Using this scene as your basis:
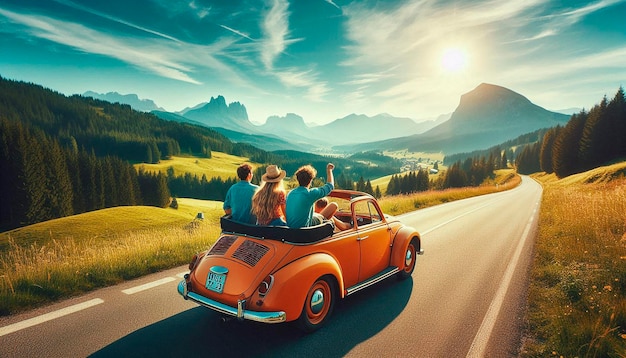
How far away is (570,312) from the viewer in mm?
4504

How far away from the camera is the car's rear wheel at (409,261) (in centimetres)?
645

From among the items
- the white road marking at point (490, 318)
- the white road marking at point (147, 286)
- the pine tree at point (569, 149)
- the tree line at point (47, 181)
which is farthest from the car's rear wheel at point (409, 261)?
the pine tree at point (569, 149)

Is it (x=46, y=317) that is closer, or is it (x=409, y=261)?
(x=46, y=317)

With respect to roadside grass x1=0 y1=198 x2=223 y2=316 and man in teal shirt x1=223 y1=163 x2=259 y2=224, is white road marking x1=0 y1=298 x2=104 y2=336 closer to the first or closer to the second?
roadside grass x1=0 y1=198 x2=223 y2=316

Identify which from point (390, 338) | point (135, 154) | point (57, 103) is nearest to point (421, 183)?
point (390, 338)

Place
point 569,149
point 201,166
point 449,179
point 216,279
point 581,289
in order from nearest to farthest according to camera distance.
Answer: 1. point 216,279
2. point 581,289
3. point 569,149
4. point 449,179
5. point 201,166

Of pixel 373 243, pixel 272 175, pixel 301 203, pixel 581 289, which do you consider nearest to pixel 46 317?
pixel 272 175

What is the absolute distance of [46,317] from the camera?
453 centimetres

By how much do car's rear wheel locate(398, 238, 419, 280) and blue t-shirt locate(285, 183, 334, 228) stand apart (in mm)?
2607

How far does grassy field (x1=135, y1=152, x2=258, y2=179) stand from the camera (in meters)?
127

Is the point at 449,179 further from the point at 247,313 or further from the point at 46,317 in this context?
the point at 46,317

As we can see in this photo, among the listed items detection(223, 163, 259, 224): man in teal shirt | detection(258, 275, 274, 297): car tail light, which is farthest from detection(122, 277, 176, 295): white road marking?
detection(258, 275, 274, 297): car tail light

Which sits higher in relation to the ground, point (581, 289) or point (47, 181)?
point (581, 289)

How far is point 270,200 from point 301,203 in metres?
0.47
